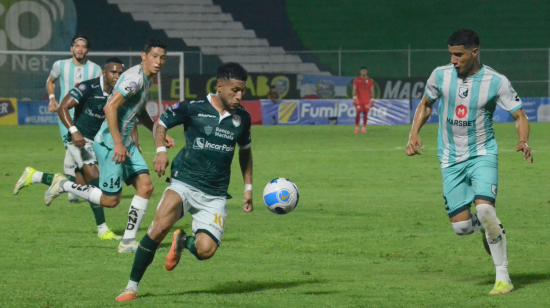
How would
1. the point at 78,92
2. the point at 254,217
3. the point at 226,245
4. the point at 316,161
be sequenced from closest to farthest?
the point at 226,245 → the point at 78,92 → the point at 254,217 → the point at 316,161

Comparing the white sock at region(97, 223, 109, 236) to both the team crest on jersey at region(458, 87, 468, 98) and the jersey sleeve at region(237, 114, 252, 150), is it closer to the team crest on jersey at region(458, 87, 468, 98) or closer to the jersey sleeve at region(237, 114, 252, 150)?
the jersey sleeve at region(237, 114, 252, 150)

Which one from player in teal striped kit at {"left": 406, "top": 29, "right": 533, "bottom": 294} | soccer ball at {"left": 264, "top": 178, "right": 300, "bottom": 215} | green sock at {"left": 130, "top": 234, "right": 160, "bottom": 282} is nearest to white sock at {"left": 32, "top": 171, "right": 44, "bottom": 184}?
soccer ball at {"left": 264, "top": 178, "right": 300, "bottom": 215}

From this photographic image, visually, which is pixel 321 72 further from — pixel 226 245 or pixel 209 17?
pixel 226 245

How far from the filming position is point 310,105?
3338 centimetres

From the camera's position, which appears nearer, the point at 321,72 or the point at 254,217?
the point at 254,217

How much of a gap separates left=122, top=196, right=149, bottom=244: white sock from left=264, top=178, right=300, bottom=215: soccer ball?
6.80 ft

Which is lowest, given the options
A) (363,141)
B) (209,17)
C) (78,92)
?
(363,141)

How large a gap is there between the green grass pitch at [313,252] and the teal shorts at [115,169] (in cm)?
72

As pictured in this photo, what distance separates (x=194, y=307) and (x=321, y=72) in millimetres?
32456

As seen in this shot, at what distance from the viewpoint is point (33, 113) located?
3119 cm

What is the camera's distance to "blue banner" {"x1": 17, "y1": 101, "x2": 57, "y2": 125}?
31.0m

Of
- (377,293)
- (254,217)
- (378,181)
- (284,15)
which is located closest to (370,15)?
(284,15)

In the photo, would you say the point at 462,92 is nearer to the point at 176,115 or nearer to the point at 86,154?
the point at 176,115

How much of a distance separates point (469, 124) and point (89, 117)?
502cm
